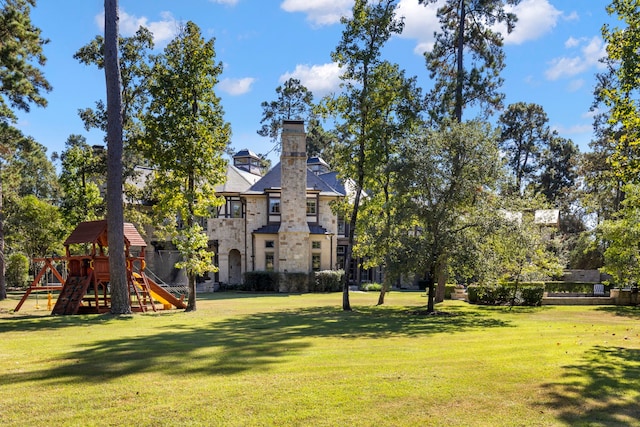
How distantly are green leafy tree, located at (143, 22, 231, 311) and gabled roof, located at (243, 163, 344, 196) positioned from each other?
18134 mm

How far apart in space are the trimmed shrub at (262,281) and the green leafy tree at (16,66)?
16.3m

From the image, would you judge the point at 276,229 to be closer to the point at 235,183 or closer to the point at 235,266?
the point at 235,266

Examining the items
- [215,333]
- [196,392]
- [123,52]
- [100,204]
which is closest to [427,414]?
[196,392]

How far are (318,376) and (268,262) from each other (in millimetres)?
31387

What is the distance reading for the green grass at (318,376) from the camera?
5988mm

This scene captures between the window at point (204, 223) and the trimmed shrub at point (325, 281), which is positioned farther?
the window at point (204, 223)

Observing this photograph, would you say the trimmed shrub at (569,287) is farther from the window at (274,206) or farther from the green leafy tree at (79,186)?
the green leafy tree at (79,186)

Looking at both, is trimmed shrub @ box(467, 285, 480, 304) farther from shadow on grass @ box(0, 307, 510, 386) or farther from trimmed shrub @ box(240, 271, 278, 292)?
trimmed shrub @ box(240, 271, 278, 292)

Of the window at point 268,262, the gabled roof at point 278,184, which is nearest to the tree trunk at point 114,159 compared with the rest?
the window at point 268,262

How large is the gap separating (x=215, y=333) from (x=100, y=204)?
22.2 m

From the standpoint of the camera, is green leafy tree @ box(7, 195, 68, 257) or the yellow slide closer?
the yellow slide

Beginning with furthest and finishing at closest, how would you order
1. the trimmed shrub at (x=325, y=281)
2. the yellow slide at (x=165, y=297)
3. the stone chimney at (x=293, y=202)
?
1. the stone chimney at (x=293, y=202)
2. the trimmed shrub at (x=325, y=281)
3. the yellow slide at (x=165, y=297)

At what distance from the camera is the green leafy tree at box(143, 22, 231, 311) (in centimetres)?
2045

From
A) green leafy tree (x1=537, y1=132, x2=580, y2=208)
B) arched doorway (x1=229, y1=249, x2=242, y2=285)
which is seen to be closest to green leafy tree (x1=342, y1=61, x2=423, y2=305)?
arched doorway (x1=229, y1=249, x2=242, y2=285)
